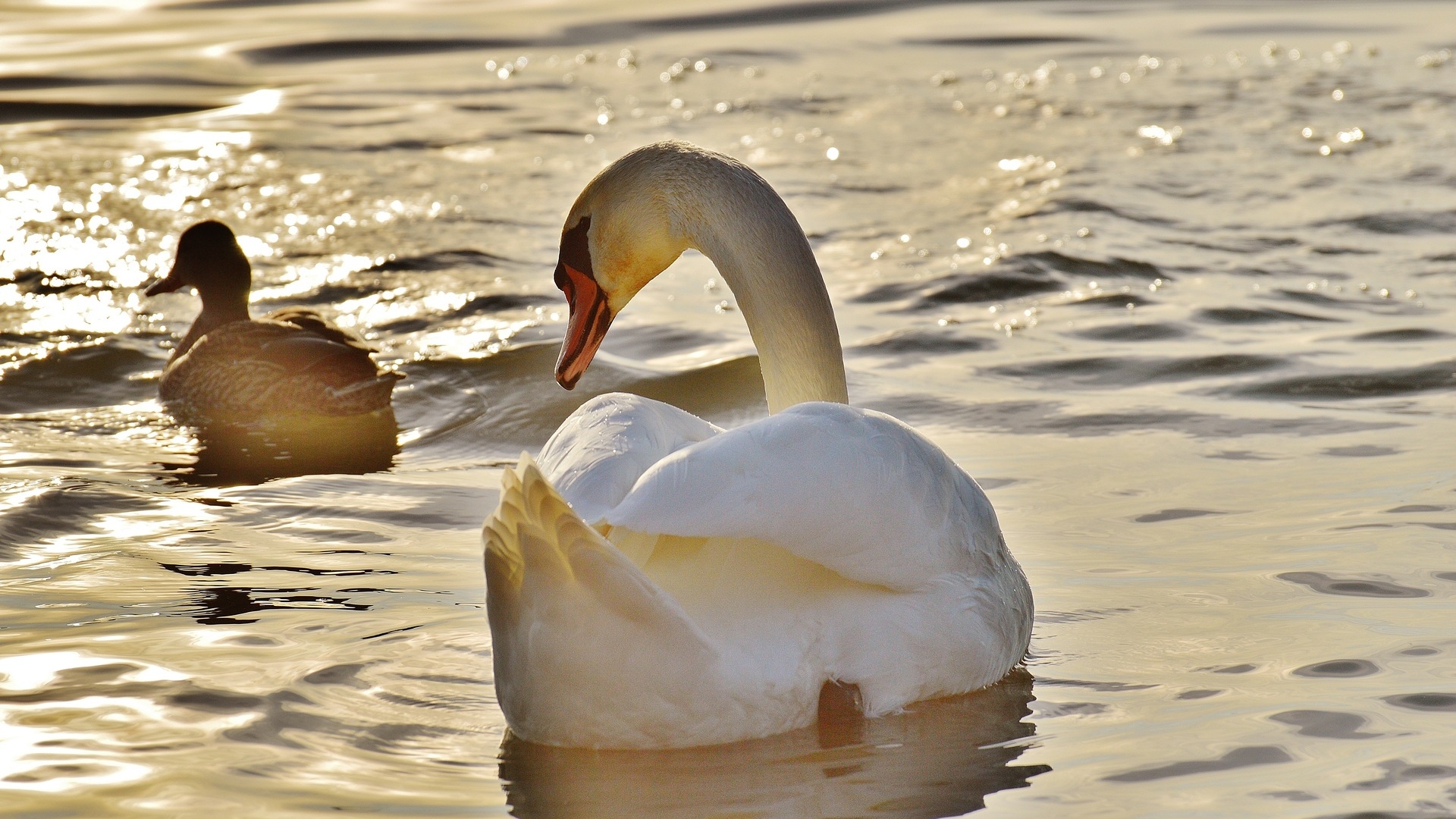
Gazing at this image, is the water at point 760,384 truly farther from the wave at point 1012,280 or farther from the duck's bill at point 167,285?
the duck's bill at point 167,285

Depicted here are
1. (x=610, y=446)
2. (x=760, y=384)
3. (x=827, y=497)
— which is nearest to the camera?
(x=827, y=497)

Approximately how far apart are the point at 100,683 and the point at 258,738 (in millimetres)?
500

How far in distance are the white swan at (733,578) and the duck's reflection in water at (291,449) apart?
2570mm

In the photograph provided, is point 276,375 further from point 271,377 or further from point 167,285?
point 167,285

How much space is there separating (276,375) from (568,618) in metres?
4.74

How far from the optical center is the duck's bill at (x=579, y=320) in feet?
16.9

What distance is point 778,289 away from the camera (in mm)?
4699

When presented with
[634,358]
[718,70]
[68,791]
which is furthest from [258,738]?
[718,70]

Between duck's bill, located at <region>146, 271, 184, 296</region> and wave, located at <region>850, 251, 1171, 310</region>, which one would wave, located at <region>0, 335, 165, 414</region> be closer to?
duck's bill, located at <region>146, 271, 184, 296</region>

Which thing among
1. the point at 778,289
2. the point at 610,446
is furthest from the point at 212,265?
the point at 610,446

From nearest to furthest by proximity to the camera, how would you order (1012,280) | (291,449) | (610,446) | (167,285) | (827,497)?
(827,497) < (610,446) < (291,449) < (167,285) < (1012,280)

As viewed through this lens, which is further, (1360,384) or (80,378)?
(80,378)

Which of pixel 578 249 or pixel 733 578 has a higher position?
pixel 578 249

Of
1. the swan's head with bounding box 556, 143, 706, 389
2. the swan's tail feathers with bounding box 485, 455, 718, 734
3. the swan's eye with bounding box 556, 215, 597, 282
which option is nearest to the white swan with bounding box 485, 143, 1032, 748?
the swan's tail feathers with bounding box 485, 455, 718, 734
